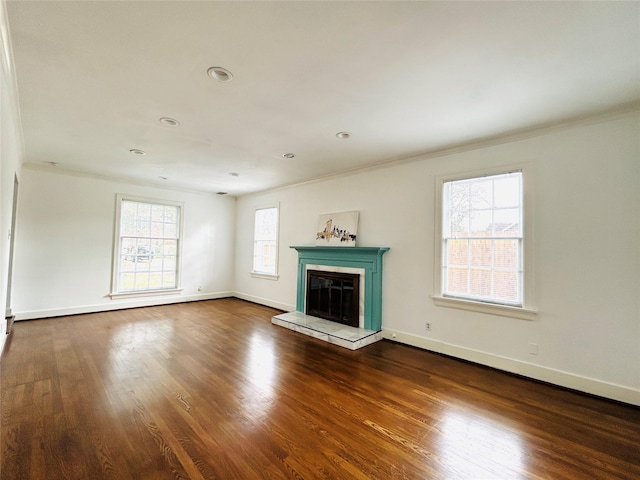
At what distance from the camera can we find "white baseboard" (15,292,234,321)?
5.04m

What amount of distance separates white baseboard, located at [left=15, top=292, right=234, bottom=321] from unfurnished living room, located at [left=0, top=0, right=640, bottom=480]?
57 mm

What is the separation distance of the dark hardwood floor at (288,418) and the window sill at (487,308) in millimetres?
662

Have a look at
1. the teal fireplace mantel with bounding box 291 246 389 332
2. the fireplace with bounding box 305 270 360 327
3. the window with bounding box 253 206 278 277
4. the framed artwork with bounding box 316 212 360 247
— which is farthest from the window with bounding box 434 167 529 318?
the window with bounding box 253 206 278 277

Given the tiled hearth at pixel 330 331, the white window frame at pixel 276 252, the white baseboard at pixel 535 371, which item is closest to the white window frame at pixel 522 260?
the white baseboard at pixel 535 371

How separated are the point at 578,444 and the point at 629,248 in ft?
5.82

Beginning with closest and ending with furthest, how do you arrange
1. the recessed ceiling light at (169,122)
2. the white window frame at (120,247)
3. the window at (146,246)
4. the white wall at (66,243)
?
the recessed ceiling light at (169,122) → the white wall at (66,243) → the white window frame at (120,247) → the window at (146,246)

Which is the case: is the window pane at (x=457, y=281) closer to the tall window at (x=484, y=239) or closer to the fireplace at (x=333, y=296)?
the tall window at (x=484, y=239)

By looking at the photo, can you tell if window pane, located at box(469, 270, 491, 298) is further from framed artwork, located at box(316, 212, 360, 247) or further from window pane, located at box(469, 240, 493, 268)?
framed artwork, located at box(316, 212, 360, 247)

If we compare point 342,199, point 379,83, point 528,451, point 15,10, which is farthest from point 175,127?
point 528,451

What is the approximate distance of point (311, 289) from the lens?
17.6 ft

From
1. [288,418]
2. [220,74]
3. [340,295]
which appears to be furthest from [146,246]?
[288,418]

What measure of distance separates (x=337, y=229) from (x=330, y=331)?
1.71m

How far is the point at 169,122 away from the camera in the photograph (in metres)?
3.16

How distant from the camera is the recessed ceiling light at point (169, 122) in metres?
3.08
